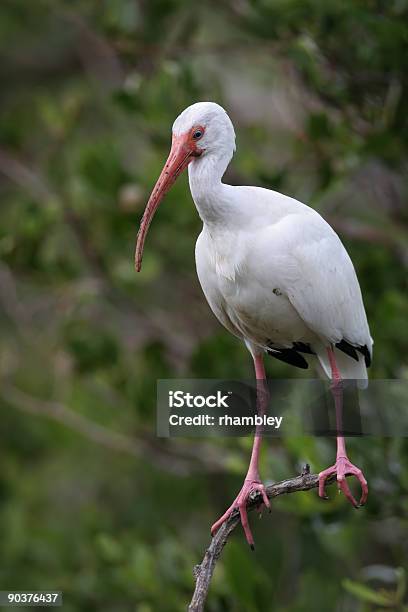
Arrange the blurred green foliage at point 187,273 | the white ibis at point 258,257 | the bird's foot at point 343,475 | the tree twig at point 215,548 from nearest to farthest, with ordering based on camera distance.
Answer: the tree twig at point 215,548, the white ibis at point 258,257, the bird's foot at point 343,475, the blurred green foliage at point 187,273

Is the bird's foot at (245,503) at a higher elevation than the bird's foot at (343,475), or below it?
below

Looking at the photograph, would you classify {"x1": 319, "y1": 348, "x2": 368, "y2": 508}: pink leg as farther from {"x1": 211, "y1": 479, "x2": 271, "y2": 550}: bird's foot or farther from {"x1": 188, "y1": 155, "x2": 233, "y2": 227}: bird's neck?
{"x1": 188, "y1": 155, "x2": 233, "y2": 227}: bird's neck

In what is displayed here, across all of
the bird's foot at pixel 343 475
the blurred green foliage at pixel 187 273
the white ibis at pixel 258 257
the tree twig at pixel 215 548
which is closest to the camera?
the tree twig at pixel 215 548

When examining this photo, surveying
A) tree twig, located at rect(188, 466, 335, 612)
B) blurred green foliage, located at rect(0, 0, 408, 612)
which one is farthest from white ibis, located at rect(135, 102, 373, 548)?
blurred green foliage, located at rect(0, 0, 408, 612)

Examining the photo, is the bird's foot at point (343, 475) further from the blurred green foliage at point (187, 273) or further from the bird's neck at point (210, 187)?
the blurred green foliage at point (187, 273)

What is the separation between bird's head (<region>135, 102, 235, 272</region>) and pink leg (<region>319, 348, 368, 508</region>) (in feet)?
3.13

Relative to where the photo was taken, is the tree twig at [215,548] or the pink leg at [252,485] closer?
the tree twig at [215,548]

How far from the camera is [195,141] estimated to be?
3.70m

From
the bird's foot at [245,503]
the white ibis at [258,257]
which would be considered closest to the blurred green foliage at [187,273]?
the bird's foot at [245,503]

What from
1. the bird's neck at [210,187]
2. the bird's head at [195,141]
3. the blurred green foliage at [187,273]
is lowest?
the blurred green foliage at [187,273]

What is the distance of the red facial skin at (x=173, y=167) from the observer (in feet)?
11.6

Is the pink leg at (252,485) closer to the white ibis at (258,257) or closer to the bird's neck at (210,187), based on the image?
the white ibis at (258,257)

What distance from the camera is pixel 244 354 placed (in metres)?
7.05

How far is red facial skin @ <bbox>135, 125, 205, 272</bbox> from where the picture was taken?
3.53 metres
